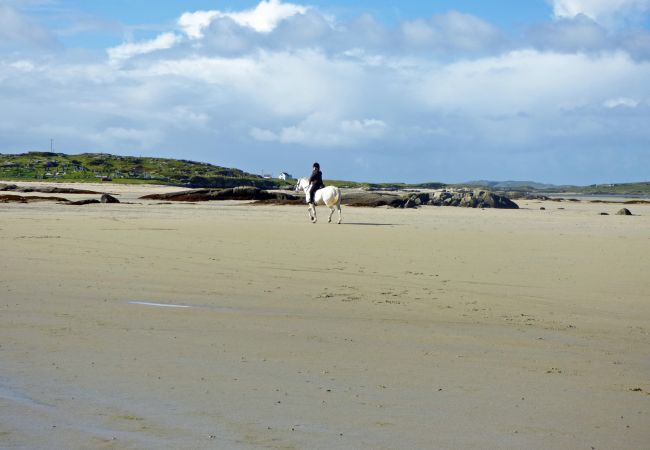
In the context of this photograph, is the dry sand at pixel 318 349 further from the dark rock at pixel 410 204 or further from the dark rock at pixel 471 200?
the dark rock at pixel 471 200

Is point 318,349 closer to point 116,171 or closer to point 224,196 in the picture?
point 224,196

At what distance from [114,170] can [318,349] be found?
308 feet

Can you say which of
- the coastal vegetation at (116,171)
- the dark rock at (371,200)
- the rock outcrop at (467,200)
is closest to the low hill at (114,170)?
the coastal vegetation at (116,171)

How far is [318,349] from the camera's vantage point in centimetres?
692

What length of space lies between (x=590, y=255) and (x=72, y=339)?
1072cm

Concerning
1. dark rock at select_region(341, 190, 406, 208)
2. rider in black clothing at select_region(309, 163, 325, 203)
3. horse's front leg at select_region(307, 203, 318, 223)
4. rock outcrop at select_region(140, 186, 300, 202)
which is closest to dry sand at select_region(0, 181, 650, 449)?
horse's front leg at select_region(307, 203, 318, 223)

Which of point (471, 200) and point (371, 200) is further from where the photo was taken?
point (471, 200)

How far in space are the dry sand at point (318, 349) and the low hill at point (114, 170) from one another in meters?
69.3

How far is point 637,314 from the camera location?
359 inches

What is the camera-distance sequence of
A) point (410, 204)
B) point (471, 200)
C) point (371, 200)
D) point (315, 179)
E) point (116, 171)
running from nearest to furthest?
point (315, 179) → point (410, 204) → point (371, 200) → point (471, 200) → point (116, 171)

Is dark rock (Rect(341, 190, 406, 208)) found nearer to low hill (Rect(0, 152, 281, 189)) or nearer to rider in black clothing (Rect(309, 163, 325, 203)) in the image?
rider in black clothing (Rect(309, 163, 325, 203))

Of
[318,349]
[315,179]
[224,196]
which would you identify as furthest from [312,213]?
[318,349]

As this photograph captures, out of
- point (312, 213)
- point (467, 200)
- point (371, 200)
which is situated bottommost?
point (312, 213)

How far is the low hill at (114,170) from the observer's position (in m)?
84.2
